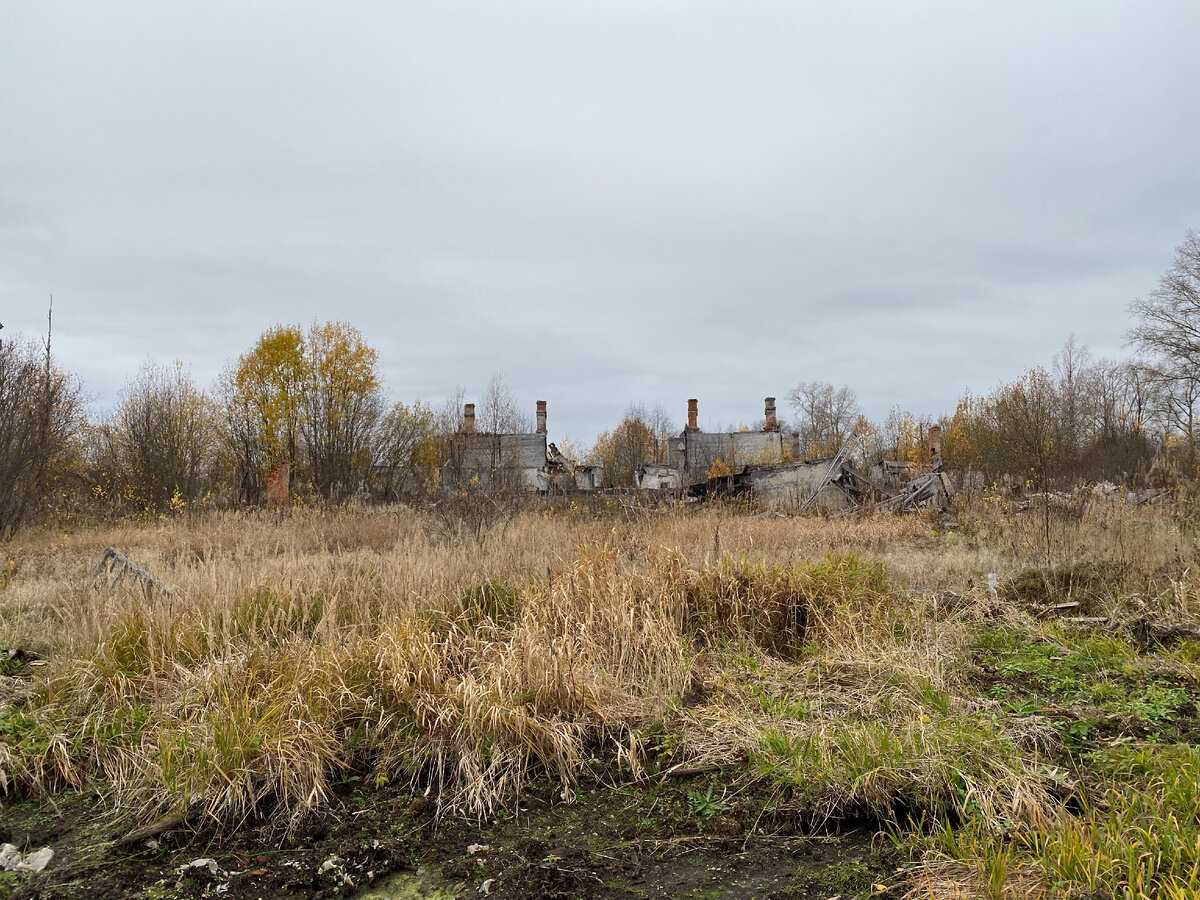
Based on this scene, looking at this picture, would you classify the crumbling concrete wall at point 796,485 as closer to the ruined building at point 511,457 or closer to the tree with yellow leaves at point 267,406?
the ruined building at point 511,457

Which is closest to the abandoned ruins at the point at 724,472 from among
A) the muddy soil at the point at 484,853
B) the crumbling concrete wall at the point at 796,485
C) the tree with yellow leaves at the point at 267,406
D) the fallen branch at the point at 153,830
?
the crumbling concrete wall at the point at 796,485

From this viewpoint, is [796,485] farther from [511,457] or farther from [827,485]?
[511,457]

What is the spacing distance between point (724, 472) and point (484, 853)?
66.0 ft

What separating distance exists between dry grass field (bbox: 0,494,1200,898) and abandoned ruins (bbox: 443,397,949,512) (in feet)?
24.8

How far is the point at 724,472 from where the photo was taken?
2269 cm

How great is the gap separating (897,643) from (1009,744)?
186 cm

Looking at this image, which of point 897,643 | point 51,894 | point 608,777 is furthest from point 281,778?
point 897,643

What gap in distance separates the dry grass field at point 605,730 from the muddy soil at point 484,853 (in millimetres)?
14

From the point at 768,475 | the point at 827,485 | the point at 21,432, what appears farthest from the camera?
the point at 768,475

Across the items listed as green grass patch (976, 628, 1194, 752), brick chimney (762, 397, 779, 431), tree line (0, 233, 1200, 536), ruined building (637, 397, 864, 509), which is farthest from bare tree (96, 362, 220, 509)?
brick chimney (762, 397, 779, 431)

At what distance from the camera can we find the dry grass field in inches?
111

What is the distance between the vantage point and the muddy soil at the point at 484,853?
9.04ft

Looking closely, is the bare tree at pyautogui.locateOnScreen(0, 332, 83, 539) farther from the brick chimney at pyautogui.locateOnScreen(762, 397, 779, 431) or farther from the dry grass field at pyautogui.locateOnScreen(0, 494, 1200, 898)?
the brick chimney at pyautogui.locateOnScreen(762, 397, 779, 431)

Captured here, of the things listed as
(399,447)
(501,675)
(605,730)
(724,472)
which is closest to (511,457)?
(399,447)
